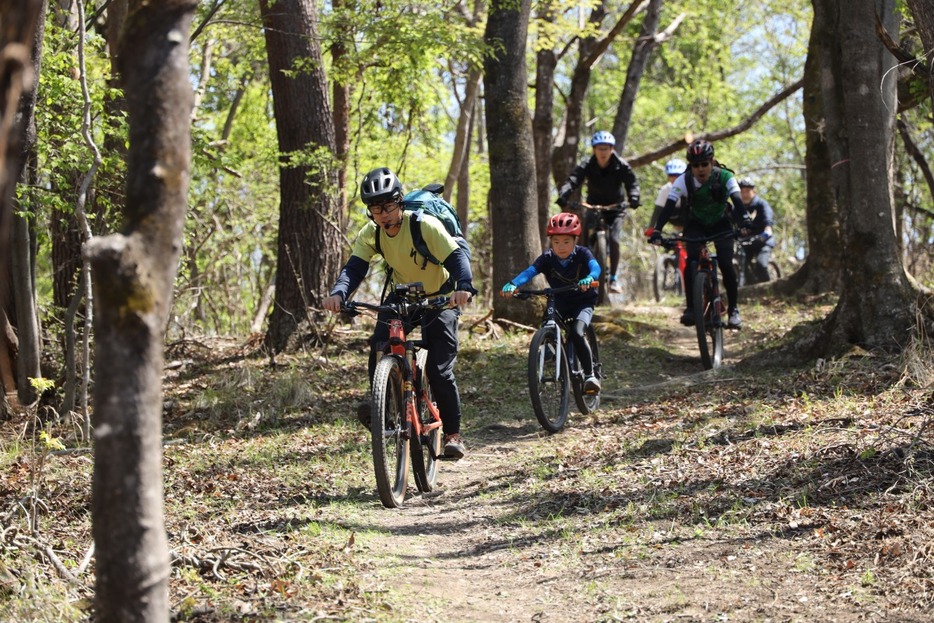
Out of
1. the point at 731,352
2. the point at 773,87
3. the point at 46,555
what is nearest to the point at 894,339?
the point at 731,352

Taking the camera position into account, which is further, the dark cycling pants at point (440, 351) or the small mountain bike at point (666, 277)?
the small mountain bike at point (666, 277)

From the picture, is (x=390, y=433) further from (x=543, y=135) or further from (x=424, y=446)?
(x=543, y=135)

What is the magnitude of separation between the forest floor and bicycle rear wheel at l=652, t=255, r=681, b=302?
8.64 m

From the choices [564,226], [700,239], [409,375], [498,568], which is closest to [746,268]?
[700,239]

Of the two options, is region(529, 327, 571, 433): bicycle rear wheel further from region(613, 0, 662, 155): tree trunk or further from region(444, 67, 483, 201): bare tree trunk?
region(444, 67, 483, 201): bare tree trunk

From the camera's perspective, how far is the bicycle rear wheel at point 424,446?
7.19 meters

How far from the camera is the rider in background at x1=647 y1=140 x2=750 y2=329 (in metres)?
10.9

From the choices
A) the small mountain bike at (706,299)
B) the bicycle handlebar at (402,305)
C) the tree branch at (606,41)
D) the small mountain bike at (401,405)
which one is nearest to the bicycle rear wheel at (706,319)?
the small mountain bike at (706,299)

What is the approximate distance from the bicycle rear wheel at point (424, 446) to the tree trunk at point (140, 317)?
13.0ft

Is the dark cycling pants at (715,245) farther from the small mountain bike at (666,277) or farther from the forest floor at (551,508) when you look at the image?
the small mountain bike at (666,277)

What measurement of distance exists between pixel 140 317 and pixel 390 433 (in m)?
3.84

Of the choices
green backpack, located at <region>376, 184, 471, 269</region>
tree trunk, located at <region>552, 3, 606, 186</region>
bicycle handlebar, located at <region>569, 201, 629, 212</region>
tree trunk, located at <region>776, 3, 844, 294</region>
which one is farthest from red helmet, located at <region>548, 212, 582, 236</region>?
tree trunk, located at <region>552, 3, 606, 186</region>

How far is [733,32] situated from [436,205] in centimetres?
2646

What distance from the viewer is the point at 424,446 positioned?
302 inches
